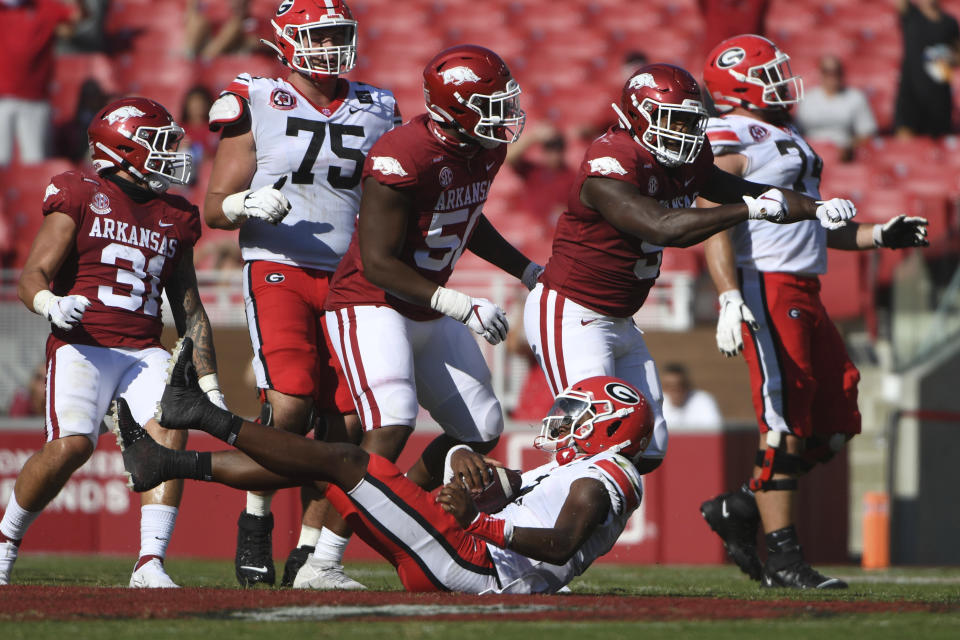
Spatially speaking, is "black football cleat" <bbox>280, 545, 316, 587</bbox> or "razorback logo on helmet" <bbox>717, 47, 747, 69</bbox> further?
"razorback logo on helmet" <bbox>717, 47, 747, 69</bbox>

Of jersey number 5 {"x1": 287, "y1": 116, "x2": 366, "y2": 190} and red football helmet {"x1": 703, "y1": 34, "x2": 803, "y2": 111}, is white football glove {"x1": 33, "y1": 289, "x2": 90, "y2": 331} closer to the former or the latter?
jersey number 5 {"x1": 287, "y1": 116, "x2": 366, "y2": 190}

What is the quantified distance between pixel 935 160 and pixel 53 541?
8.23 meters

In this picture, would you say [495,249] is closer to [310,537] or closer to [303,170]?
[303,170]

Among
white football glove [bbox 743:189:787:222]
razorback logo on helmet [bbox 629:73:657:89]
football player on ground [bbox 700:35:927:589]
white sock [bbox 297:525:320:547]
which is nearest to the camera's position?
white football glove [bbox 743:189:787:222]

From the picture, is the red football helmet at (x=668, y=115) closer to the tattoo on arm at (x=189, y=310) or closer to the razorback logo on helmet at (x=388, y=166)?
the razorback logo on helmet at (x=388, y=166)

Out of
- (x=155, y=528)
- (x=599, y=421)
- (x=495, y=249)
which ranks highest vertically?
(x=495, y=249)

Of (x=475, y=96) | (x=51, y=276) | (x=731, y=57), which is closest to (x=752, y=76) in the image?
(x=731, y=57)

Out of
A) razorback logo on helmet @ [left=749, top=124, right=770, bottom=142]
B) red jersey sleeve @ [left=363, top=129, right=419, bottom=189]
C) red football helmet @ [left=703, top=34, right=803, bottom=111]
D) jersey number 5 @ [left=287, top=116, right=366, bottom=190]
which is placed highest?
red football helmet @ [left=703, top=34, right=803, bottom=111]

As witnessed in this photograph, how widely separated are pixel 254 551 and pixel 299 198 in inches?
57.1

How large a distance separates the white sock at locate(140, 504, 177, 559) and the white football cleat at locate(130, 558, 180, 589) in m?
0.04

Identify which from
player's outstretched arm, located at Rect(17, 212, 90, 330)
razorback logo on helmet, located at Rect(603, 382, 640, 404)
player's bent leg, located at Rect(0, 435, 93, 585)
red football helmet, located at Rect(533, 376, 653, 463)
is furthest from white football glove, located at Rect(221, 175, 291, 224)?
razorback logo on helmet, located at Rect(603, 382, 640, 404)

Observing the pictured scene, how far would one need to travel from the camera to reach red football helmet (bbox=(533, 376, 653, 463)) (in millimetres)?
4594

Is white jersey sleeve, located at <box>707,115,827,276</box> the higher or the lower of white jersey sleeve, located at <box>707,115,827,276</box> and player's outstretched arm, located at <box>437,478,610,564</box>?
the higher

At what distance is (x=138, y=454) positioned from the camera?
4594 mm
